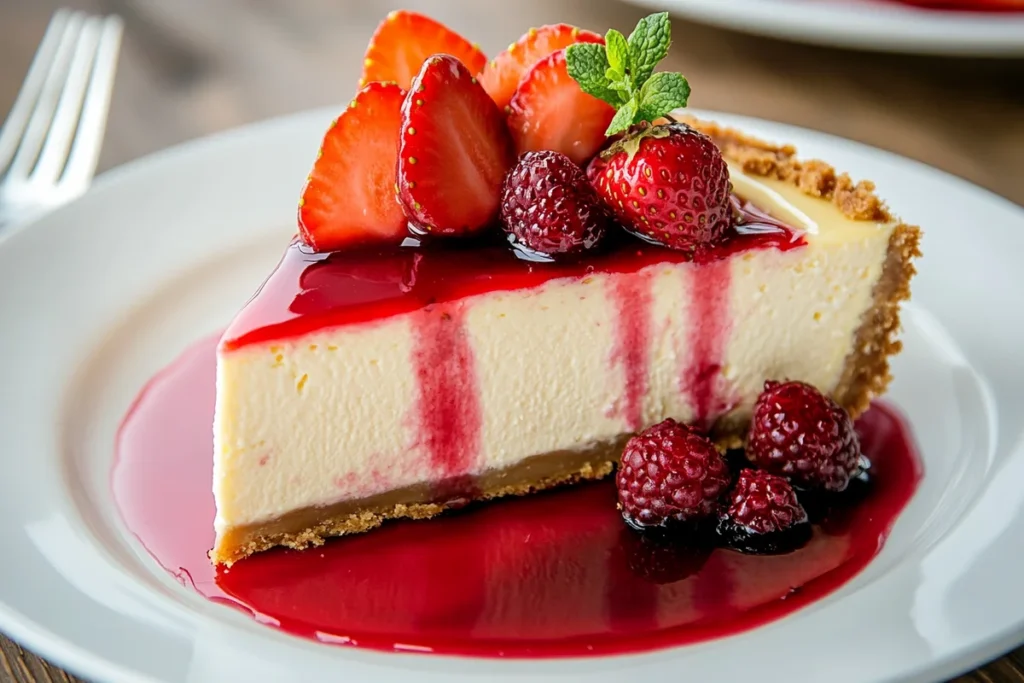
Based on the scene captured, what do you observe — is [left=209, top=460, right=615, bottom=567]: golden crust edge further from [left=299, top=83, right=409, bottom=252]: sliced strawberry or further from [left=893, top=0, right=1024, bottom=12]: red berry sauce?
[left=893, top=0, right=1024, bottom=12]: red berry sauce

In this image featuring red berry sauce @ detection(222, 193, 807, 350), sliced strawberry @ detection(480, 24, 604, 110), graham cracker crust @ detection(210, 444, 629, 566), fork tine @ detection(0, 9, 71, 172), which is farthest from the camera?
fork tine @ detection(0, 9, 71, 172)

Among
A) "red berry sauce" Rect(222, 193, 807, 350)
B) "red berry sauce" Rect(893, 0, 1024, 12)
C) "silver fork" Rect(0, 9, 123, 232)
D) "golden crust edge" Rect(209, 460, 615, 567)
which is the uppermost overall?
"red berry sauce" Rect(893, 0, 1024, 12)

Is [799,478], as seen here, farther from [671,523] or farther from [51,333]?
[51,333]

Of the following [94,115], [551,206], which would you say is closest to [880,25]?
[551,206]

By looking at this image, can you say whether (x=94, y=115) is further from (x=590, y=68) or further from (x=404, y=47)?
(x=590, y=68)

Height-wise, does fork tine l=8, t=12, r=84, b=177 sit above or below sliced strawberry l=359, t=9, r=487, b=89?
below

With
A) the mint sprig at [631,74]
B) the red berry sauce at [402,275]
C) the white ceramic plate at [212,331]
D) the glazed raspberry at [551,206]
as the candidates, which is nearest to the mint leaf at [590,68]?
the mint sprig at [631,74]

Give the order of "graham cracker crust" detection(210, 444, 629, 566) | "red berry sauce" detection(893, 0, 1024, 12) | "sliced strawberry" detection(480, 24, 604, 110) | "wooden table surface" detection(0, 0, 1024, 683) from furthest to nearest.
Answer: "wooden table surface" detection(0, 0, 1024, 683) < "red berry sauce" detection(893, 0, 1024, 12) < "sliced strawberry" detection(480, 24, 604, 110) < "graham cracker crust" detection(210, 444, 629, 566)

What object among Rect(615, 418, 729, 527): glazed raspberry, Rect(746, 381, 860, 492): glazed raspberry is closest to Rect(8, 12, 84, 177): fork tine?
Rect(615, 418, 729, 527): glazed raspberry
